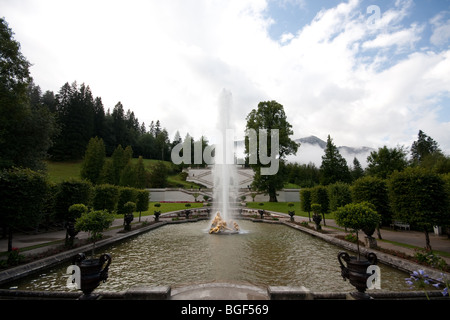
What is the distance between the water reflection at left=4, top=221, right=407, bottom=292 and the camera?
7.24m

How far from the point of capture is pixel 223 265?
8953 mm

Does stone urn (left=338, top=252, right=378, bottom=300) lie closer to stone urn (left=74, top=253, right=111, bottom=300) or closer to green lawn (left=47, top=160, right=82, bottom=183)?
stone urn (left=74, top=253, right=111, bottom=300)

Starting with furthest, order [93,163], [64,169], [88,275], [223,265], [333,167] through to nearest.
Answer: [64,169] < [333,167] < [93,163] < [223,265] < [88,275]

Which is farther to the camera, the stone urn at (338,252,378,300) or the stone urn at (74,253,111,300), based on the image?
the stone urn at (338,252,378,300)

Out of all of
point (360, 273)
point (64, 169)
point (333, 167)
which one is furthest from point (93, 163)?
point (333, 167)

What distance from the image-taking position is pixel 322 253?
11094 mm

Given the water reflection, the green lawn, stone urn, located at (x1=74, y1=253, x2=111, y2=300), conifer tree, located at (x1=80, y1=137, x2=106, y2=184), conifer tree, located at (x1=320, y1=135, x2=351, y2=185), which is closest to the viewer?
stone urn, located at (x1=74, y1=253, x2=111, y2=300)

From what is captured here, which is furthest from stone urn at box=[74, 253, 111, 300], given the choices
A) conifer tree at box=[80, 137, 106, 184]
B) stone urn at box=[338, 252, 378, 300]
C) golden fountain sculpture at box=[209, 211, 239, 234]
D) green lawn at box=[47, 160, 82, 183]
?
green lawn at box=[47, 160, 82, 183]

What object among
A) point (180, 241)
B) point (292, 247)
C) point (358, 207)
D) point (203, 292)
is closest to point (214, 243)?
point (180, 241)

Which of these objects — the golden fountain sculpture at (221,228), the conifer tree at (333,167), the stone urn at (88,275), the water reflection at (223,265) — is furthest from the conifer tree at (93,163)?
the conifer tree at (333,167)

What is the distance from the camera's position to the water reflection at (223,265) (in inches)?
285

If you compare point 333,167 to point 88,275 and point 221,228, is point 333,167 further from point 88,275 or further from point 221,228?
point 88,275
